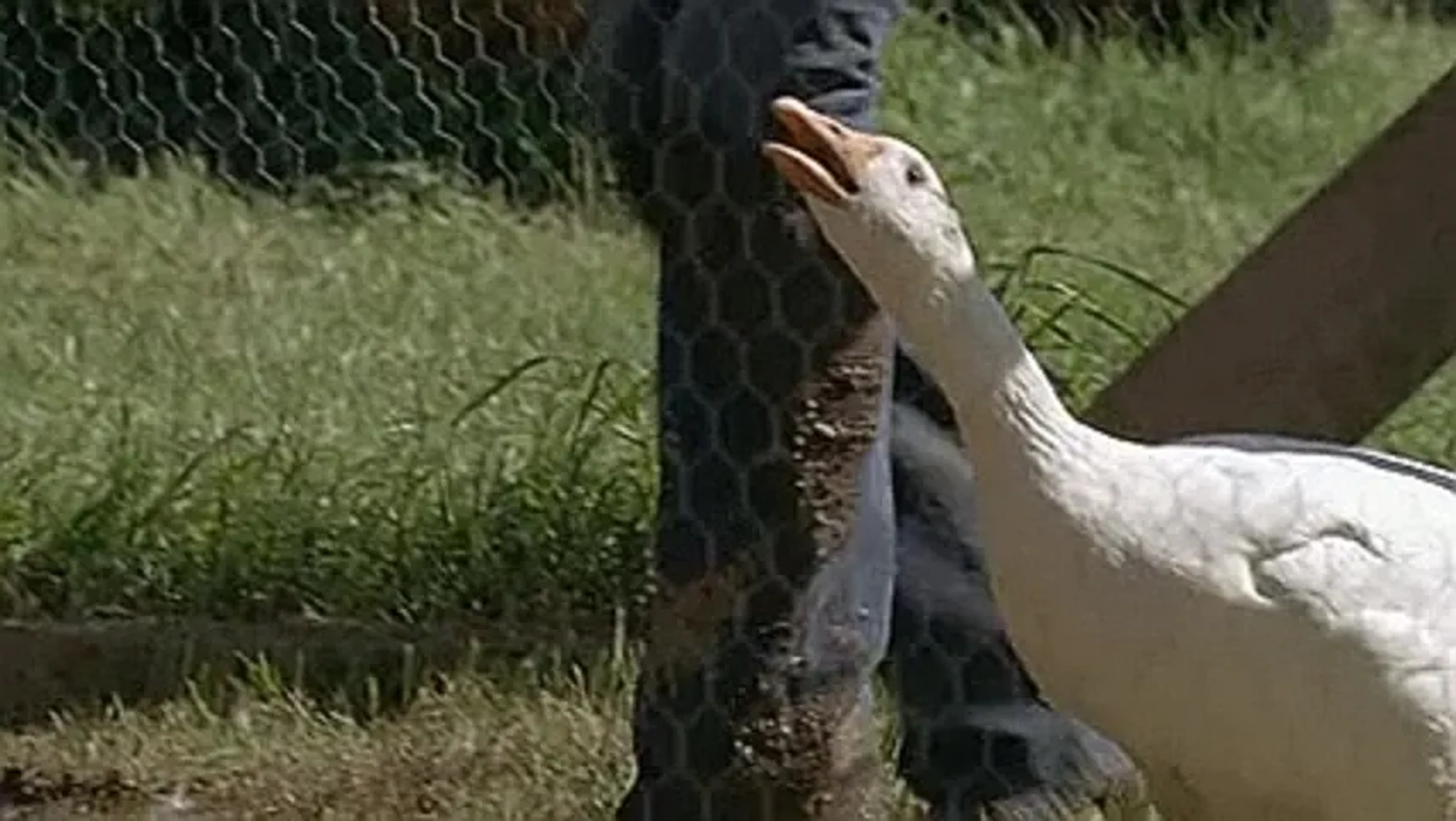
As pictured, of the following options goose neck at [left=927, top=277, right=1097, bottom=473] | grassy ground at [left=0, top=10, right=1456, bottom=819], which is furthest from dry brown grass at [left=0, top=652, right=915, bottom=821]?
goose neck at [left=927, top=277, right=1097, bottom=473]

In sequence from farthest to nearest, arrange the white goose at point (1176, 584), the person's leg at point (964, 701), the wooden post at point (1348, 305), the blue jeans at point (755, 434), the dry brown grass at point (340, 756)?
the dry brown grass at point (340, 756) < the person's leg at point (964, 701) < the wooden post at point (1348, 305) < the blue jeans at point (755, 434) < the white goose at point (1176, 584)

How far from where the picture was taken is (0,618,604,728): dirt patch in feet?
9.07

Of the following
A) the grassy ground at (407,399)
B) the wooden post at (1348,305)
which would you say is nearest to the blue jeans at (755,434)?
the wooden post at (1348,305)

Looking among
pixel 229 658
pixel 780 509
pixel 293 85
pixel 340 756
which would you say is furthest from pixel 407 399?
pixel 780 509

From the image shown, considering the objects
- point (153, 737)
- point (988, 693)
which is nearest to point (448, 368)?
point (153, 737)

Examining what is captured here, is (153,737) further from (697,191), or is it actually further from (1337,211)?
(1337,211)

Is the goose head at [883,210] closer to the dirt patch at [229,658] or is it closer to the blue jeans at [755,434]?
the blue jeans at [755,434]

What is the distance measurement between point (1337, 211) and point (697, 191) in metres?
0.40

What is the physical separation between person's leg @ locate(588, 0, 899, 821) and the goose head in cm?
28

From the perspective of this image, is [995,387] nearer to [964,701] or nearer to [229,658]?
[964,701]

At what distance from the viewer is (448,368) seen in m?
3.39

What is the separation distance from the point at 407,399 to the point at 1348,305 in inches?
47.7

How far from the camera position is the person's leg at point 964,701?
2348mm

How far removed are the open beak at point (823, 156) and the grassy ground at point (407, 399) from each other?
855 millimetres
